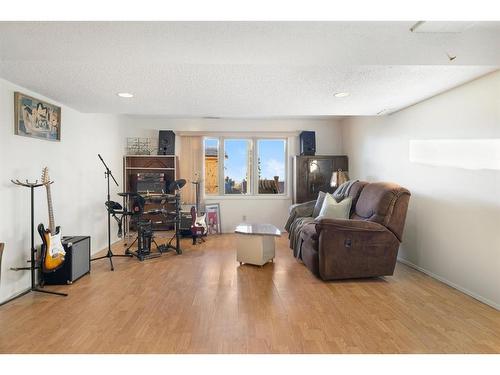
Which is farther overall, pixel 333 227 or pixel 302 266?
pixel 302 266

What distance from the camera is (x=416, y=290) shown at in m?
2.88

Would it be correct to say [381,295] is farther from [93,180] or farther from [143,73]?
[93,180]

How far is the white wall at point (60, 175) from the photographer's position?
2654 mm

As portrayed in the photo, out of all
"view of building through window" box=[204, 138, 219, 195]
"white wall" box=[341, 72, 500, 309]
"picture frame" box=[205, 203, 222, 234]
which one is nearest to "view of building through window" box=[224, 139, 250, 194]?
"view of building through window" box=[204, 138, 219, 195]

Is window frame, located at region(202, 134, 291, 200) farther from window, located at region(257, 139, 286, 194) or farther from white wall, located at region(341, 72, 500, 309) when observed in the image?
white wall, located at region(341, 72, 500, 309)

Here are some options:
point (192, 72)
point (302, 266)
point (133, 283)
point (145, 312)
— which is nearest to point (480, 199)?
point (302, 266)

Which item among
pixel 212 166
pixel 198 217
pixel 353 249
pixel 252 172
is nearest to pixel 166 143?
pixel 212 166

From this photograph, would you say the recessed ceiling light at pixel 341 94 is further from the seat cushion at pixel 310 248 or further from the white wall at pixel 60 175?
the white wall at pixel 60 175

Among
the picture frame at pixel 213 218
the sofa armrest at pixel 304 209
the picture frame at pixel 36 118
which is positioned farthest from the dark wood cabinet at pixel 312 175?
the picture frame at pixel 36 118

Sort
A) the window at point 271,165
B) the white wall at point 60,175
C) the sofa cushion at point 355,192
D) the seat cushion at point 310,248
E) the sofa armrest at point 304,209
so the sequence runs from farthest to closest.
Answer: the window at point 271,165
the sofa armrest at point 304,209
the sofa cushion at point 355,192
the seat cushion at point 310,248
the white wall at point 60,175

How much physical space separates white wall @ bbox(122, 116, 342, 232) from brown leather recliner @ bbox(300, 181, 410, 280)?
287 centimetres

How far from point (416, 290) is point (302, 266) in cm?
127

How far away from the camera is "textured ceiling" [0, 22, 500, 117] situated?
1.75m

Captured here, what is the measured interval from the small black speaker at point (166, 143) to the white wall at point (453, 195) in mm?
3869
